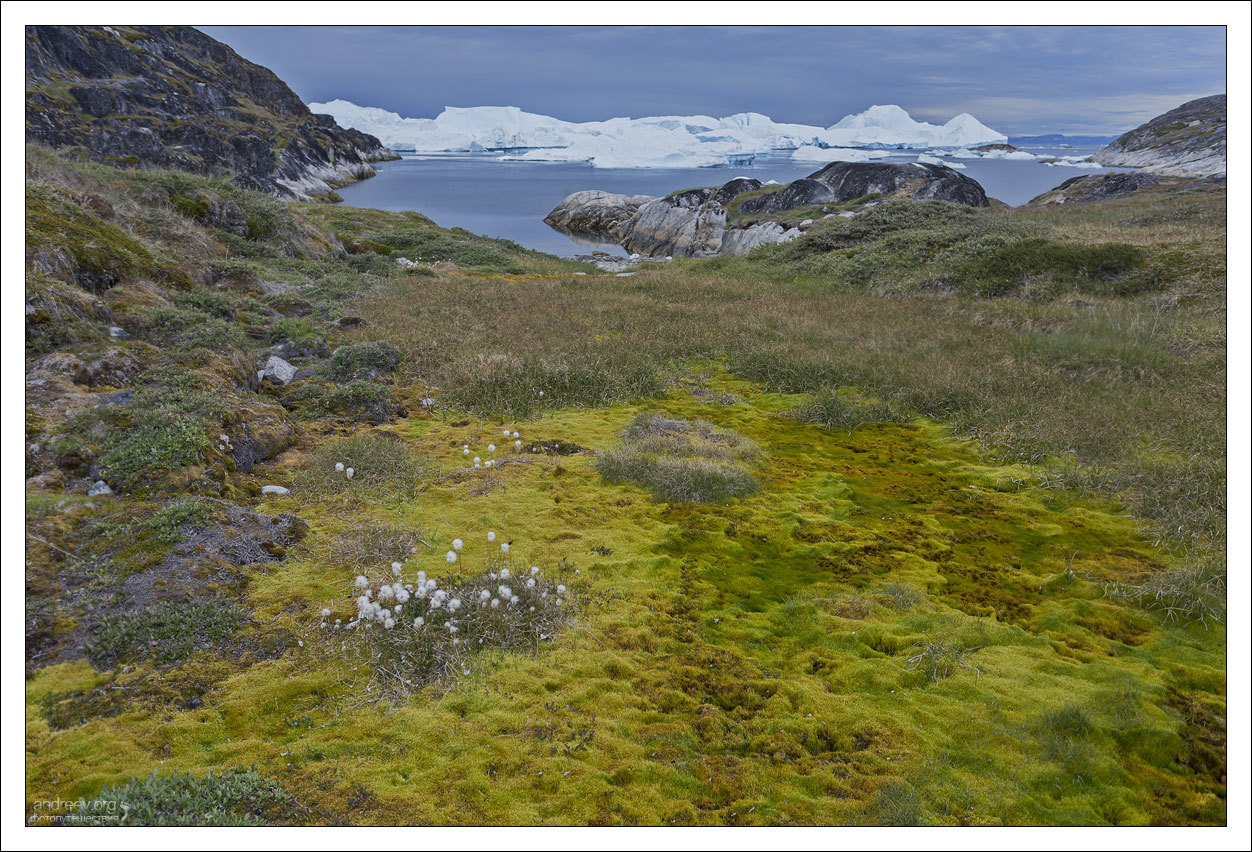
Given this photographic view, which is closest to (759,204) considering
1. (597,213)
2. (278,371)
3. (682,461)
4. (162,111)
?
(597,213)

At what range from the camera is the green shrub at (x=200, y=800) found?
361 cm

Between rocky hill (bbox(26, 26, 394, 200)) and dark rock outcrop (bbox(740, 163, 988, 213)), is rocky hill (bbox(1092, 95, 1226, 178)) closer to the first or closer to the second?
dark rock outcrop (bbox(740, 163, 988, 213))

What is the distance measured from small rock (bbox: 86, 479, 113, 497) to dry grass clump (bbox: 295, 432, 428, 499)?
188 centimetres

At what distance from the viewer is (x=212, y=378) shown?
9.59m

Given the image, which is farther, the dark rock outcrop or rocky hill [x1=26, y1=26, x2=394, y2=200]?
rocky hill [x1=26, y1=26, x2=394, y2=200]

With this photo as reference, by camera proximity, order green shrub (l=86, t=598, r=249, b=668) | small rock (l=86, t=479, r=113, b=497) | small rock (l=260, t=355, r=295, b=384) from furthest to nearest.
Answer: small rock (l=260, t=355, r=295, b=384) < small rock (l=86, t=479, r=113, b=497) < green shrub (l=86, t=598, r=249, b=668)

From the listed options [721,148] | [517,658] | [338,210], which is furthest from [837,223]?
[721,148]

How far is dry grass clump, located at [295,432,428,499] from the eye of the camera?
7992 millimetres

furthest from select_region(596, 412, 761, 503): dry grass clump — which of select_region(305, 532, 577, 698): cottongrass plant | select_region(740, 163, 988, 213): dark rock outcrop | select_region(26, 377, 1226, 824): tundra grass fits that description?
select_region(740, 163, 988, 213): dark rock outcrop

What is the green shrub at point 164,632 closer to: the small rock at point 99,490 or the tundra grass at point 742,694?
the tundra grass at point 742,694

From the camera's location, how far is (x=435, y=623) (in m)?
5.41

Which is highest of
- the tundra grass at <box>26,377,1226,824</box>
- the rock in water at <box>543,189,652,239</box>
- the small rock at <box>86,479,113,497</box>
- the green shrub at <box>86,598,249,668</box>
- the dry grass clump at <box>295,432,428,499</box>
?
the rock in water at <box>543,189,652,239</box>

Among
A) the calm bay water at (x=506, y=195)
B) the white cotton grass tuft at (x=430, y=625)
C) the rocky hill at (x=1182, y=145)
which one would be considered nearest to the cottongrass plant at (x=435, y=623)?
the white cotton grass tuft at (x=430, y=625)

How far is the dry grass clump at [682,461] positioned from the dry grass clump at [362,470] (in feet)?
8.67
